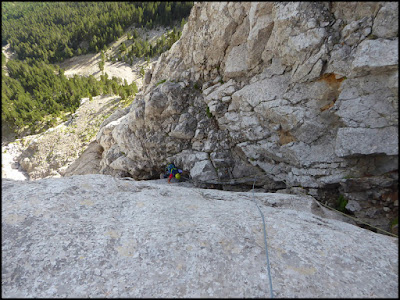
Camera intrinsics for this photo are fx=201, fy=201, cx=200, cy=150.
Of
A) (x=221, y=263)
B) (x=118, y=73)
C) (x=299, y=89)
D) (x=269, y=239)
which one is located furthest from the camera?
(x=118, y=73)

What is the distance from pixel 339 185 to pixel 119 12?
53.6 metres

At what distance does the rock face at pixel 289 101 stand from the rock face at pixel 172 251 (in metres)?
2.30

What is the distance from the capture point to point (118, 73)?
41.0m

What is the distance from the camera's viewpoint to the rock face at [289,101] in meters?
6.39

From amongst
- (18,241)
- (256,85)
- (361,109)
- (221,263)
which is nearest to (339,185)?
(361,109)

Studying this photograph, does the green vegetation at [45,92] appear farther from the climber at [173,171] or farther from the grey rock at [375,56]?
the grey rock at [375,56]

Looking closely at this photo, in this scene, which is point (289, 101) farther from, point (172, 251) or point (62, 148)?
point (62, 148)

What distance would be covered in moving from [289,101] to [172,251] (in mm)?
6960

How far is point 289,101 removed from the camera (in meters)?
8.12

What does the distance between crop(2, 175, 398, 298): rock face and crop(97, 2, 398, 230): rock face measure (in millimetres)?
2303

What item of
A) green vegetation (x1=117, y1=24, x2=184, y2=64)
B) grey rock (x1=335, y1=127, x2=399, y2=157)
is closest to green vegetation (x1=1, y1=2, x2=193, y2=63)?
green vegetation (x1=117, y1=24, x2=184, y2=64)

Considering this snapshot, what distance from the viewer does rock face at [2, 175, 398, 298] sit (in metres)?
4.34

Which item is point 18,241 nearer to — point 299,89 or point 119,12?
point 299,89

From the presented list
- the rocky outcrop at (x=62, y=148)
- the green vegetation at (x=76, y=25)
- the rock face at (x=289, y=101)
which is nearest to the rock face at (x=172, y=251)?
the rock face at (x=289, y=101)
